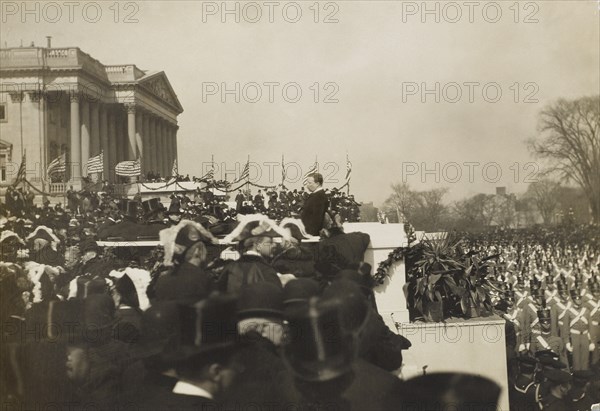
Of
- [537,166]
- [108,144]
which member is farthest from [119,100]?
[537,166]

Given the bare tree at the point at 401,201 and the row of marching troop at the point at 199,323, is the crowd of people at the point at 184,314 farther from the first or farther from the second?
the bare tree at the point at 401,201

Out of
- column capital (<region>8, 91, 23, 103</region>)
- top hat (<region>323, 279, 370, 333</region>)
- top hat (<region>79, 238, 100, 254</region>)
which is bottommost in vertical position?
top hat (<region>323, 279, 370, 333</region>)

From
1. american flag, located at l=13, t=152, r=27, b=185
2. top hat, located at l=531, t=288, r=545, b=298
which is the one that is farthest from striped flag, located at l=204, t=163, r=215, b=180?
top hat, located at l=531, t=288, r=545, b=298

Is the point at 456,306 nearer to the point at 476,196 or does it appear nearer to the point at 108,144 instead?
the point at 476,196

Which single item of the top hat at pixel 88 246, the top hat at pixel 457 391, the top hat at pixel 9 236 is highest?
the top hat at pixel 9 236

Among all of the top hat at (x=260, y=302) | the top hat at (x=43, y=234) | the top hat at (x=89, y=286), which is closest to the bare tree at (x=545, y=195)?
the top hat at (x=260, y=302)

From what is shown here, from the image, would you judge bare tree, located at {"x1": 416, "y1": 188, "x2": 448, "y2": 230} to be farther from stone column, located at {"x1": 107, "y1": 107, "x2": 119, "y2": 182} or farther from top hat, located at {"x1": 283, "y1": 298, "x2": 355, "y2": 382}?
stone column, located at {"x1": 107, "y1": 107, "x2": 119, "y2": 182}

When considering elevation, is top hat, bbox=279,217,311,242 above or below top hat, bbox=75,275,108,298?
above
